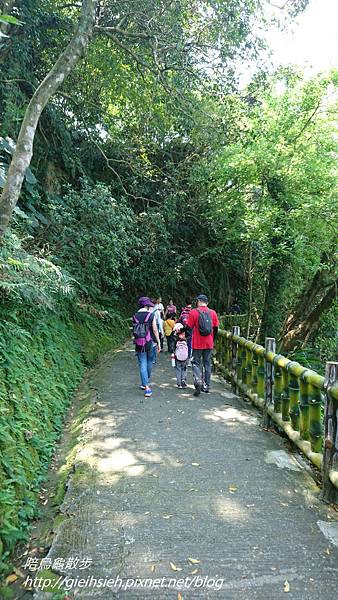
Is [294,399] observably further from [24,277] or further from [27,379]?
[24,277]

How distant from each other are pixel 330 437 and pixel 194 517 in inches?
54.2

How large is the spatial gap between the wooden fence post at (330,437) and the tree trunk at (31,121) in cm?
445

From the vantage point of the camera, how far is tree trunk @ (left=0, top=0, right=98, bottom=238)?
5.93m

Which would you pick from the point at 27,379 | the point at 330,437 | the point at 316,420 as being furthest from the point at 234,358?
the point at 330,437

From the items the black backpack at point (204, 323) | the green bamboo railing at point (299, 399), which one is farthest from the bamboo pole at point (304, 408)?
the black backpack at point (204, 323)

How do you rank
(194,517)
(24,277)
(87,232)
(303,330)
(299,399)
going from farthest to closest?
(303,330) → (87,232) → (24,277) → (299,399) → (194,517)

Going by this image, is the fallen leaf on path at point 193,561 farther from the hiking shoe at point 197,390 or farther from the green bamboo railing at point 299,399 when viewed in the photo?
the hiking shoe at point 197,390

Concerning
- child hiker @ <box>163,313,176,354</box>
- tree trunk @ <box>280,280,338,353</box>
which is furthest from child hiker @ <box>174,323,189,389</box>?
tree trunk @ <box>280,280,338,353</box>

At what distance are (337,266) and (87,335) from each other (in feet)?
24.1

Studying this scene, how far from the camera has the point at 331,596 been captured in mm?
2686

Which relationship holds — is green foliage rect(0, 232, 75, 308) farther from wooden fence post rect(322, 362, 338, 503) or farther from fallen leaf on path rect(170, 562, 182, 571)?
wooden fence post rect(322, 362, 338, 503)

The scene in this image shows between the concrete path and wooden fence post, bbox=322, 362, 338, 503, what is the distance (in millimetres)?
150

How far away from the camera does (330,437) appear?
382 centimetres

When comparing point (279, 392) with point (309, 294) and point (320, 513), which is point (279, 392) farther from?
point (309, 294)
